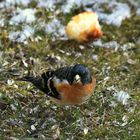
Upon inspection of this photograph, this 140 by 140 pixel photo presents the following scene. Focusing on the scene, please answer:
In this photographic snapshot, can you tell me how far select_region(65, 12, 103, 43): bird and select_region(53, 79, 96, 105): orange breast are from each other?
3.62 feet

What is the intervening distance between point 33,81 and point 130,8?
1.75 meters

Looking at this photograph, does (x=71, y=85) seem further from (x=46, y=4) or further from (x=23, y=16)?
(x=46, y=4)

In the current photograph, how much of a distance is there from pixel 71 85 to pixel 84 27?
1172 mm

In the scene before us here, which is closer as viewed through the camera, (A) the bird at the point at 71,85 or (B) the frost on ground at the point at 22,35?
(A) the bird at the point at 71,85

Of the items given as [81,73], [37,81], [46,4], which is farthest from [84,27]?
[81,73]

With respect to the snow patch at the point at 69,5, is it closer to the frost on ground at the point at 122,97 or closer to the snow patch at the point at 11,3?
the snow patch at the point at 11,3

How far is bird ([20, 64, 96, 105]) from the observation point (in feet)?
13.4

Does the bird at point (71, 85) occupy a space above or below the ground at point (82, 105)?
above

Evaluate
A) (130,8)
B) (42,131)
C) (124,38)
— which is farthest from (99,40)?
(42,131)

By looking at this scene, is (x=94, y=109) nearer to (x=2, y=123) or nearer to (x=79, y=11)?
(x=2, y=123)

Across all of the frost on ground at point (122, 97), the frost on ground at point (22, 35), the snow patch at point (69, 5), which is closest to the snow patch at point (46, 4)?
the snow patch at point (69, 5)

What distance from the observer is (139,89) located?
15.5 ft

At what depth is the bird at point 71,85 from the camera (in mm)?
4074

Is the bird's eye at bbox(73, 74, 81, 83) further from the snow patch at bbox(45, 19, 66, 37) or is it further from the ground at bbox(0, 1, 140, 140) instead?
the snow patch at bbox(45, 19, 66, 37)
